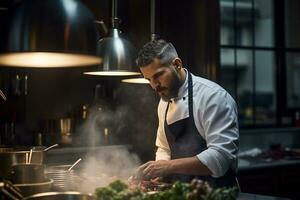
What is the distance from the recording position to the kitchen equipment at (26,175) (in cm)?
195

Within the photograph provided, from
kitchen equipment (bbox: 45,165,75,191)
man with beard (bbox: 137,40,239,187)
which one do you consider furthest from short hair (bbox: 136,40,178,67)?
kitchen equipment (bbox: 45,165,75,191)

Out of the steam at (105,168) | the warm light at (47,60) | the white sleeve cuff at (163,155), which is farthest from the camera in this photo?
the white sleeve cuff at (163,155)

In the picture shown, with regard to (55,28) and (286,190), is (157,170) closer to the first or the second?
(55,28)

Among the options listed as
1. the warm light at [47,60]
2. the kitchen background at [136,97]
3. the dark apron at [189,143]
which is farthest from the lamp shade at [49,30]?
the kitchen background at [136,97]

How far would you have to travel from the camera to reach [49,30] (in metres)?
1.44

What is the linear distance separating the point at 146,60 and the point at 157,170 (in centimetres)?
66

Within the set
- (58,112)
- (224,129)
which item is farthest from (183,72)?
(58,112)

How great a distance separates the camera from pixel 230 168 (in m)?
2.67

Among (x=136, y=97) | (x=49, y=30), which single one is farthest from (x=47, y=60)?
(x=136, y=97)

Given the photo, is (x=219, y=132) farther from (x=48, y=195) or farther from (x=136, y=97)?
(x=136, y=97)

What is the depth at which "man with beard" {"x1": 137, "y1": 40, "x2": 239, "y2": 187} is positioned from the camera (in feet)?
8.25

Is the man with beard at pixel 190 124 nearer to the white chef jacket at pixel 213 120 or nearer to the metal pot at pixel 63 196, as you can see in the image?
the white chef jacket at pixel 213 120

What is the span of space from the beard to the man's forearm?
0.46 meters

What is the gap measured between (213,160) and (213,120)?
0.25m
